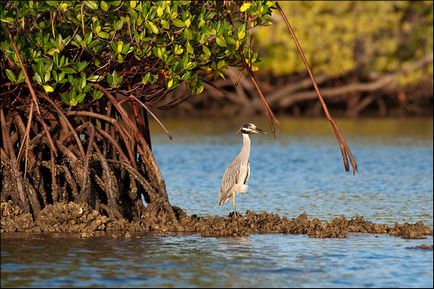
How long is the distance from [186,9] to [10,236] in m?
3.44

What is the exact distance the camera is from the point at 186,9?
13.9 metres

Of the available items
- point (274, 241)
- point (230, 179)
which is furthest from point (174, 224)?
point (274, 241)

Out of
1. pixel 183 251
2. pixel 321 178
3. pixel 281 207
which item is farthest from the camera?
pixel 321 178

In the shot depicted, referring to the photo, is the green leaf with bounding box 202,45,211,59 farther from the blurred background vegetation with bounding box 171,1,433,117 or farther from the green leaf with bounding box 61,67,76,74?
the blurred background vegetation with bounding box 171,1,433,117

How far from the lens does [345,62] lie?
138 ft

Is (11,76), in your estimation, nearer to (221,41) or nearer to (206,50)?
(206,50)

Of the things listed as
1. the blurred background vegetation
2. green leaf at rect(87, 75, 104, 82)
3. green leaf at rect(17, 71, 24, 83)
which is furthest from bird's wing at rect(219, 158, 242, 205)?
the blurred background vegetation

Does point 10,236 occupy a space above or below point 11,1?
below

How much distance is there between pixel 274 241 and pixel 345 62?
29374 millimetres

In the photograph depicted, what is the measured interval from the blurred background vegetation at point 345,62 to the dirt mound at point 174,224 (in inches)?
1035

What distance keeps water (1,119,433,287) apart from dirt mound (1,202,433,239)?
0.27 metres

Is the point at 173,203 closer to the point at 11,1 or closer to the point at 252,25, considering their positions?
the point at 252,25

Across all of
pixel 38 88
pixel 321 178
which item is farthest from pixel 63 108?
pixel 321 178

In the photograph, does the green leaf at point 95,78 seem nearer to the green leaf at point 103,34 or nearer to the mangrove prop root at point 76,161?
the mangrove prop root at point 76,161
